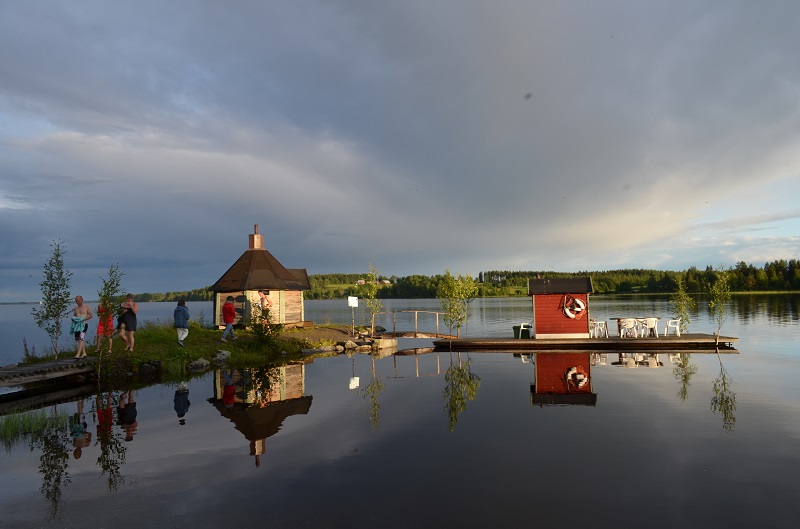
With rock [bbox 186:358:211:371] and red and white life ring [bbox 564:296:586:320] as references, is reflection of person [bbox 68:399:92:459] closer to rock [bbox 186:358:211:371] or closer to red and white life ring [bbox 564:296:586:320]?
rock [bbox 186:358:211:371]

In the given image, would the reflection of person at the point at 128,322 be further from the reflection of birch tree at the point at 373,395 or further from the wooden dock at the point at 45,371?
the reflection of birch tree at the point at 373,395

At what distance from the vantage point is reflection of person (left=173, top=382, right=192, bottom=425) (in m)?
14.7

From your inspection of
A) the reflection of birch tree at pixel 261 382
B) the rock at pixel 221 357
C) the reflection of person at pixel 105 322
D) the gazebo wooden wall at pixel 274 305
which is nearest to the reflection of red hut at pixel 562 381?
the reflection of birch tree at pixel 261 382

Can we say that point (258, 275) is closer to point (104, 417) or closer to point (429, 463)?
point (104, 417)

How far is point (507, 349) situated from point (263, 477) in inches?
888

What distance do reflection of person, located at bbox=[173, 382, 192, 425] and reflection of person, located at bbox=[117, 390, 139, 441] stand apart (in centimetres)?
121

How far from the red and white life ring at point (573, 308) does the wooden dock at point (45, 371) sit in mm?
24864

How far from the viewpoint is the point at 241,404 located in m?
15.9

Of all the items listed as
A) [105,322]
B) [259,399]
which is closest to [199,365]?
[105,322]

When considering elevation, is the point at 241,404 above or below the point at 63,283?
below

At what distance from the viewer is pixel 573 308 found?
28969 mm

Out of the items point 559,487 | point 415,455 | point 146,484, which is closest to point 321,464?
point 415,455

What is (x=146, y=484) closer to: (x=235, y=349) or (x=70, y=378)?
(x=70, y=378)

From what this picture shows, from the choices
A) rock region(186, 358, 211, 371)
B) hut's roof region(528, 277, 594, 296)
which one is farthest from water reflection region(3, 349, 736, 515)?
hut's roof region(528, 277, 594, 296)
